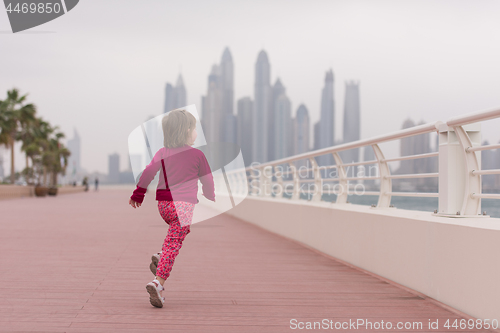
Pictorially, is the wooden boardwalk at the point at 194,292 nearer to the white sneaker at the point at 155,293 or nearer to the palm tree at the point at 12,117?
the white sneaker at the point at 155,293

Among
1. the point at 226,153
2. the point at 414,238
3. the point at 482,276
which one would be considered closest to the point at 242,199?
the point at 226,153

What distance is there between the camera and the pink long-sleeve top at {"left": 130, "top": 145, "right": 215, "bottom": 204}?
12.7 feet

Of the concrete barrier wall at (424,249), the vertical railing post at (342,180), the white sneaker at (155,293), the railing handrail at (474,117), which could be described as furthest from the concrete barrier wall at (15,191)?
the railing handrail at (474,117)

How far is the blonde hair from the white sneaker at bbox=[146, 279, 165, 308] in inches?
40.4

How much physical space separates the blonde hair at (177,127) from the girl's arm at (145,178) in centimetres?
14

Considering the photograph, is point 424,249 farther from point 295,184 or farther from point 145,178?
point 295,184

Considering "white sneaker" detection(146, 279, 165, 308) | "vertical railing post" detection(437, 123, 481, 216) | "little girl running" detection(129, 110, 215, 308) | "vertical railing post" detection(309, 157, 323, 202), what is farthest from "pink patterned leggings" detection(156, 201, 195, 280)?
"vertical railing post" detection(309, 157, 323, 202)

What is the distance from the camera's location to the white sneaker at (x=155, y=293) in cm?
366

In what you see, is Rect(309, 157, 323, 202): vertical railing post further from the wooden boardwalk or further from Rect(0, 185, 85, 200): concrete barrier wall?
Rect(0, 185, 85, 200): concrete barrier wall

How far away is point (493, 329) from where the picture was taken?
10.8 feet

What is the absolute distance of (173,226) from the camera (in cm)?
393

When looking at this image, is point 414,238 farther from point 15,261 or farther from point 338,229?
point 15,261

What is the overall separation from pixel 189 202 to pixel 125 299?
940 mm

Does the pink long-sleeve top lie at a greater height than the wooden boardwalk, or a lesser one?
greater
